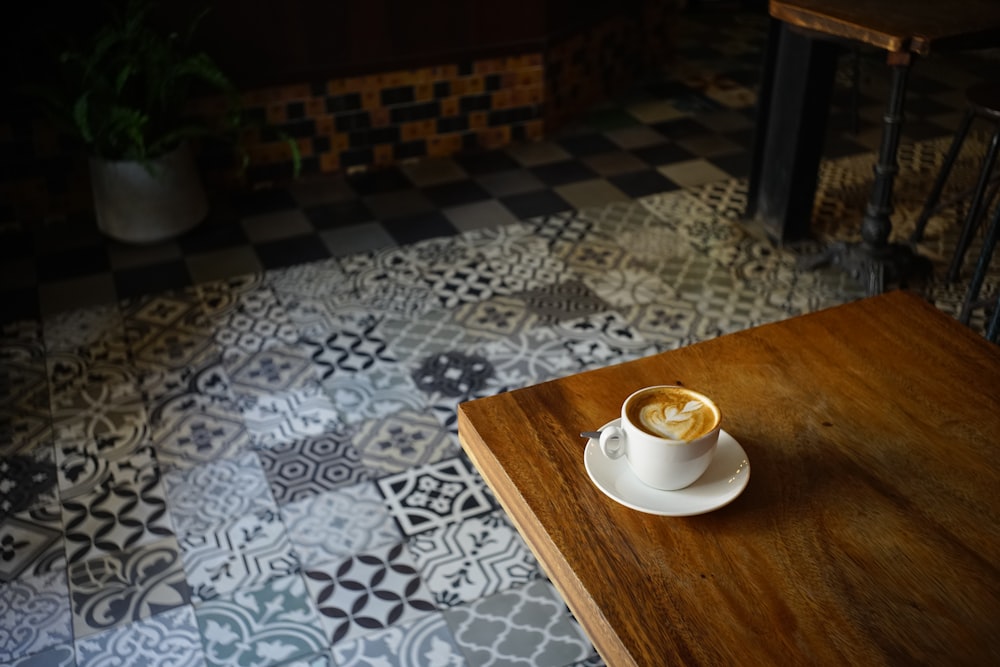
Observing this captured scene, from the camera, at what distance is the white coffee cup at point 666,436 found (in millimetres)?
1243

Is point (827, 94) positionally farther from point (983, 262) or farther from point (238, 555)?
point (238, 555)

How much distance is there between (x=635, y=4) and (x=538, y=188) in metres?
1.55

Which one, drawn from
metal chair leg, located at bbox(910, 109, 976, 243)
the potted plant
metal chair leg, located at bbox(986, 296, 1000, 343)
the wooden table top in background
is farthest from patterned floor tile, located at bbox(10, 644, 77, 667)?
metal chair leg, located at bbox(910, 109, 976, 243)

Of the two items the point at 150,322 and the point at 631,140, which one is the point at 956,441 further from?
the point at 631,140

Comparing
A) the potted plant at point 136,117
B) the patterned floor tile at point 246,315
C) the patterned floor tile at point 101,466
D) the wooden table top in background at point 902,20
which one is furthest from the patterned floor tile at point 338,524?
the wooden table top in background at point 902,20

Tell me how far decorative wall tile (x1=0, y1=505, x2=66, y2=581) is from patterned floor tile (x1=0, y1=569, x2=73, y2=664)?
3 centimetres

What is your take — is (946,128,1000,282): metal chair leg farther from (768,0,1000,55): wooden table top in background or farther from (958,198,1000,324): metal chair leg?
(768,0,1000,55): wooden table top in background

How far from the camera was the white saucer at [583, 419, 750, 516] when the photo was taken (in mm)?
1254

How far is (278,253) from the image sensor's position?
3465 millimetres

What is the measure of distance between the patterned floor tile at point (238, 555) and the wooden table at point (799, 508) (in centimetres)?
88

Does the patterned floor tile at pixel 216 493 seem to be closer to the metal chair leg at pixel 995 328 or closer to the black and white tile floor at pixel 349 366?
the black and white tile floor at pixel 349 366

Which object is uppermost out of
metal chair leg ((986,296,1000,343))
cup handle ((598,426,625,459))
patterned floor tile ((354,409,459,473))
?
cup handle ((598,426,625,459))

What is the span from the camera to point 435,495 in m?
2.32

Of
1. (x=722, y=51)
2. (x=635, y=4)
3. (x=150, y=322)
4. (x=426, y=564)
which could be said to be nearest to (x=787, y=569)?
(x=426, y=564)
